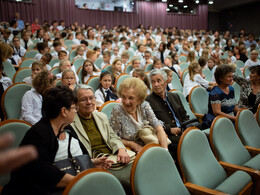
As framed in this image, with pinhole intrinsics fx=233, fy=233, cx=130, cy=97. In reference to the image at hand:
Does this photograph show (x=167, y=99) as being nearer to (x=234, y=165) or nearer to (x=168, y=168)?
(x=234, y=165)

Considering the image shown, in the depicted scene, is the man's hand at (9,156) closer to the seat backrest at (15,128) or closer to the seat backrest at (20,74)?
the seat backrest at (15,128)

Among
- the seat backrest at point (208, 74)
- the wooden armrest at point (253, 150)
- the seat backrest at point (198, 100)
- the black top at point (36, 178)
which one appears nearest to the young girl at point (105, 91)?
the seat backrest at point (198, 100)

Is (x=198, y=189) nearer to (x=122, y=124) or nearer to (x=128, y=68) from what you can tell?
(x=122, y=124)

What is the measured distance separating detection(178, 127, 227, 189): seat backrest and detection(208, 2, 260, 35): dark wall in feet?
57.5

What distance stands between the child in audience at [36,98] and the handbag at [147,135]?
4.03 ft

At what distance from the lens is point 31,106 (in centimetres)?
271

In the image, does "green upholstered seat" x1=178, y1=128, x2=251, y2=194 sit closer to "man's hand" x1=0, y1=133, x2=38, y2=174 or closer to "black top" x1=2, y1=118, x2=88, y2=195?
"black top" x1=2, y1=118, x2=88, y2=195

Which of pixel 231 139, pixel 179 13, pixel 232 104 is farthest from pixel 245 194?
pixel 179 13

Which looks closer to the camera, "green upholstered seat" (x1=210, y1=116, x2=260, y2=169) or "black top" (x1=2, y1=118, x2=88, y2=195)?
"black top" (x1=2, y1=118, x2=88, y2=195)

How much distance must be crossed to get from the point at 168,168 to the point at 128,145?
68 cm

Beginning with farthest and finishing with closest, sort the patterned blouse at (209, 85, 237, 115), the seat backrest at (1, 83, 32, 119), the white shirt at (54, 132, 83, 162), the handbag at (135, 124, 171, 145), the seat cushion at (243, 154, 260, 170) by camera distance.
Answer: the patterned blouse at (209, 85, 237, 115) → the seat backrest at (1, 83, 32, 119) → the handbag at (135, 124, 171, 145) → the seat cushion at (243, 154, 260, 170) → the white shirt at (54, 132, 83, 162)

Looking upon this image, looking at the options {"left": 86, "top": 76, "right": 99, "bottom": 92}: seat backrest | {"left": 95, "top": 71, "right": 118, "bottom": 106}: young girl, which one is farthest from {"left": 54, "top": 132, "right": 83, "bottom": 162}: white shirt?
{"left": 86, "top": 76, "right": 99, "bottom": 92}: seat backrest

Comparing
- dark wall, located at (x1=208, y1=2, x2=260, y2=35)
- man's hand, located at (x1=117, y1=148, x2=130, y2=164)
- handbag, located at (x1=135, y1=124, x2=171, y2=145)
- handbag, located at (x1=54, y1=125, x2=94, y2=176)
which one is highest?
dark wall, located at (x1=208, y1=2, x2=260, y2=35)

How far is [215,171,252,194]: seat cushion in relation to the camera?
1.64 metres
